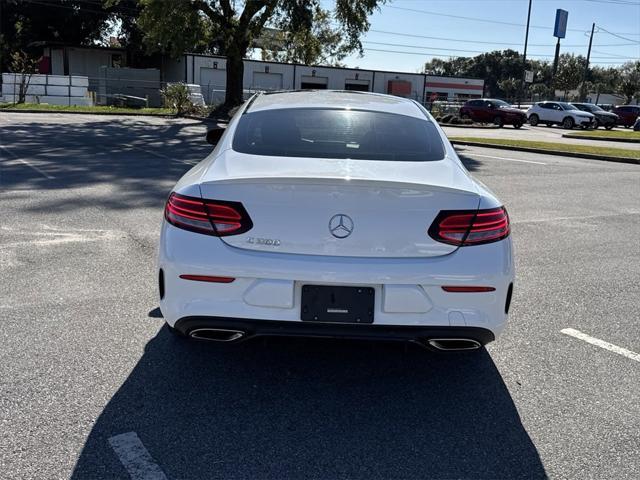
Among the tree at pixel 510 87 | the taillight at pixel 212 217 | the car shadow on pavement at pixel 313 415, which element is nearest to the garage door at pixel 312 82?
the car shadow on pavement at pixel 313 415

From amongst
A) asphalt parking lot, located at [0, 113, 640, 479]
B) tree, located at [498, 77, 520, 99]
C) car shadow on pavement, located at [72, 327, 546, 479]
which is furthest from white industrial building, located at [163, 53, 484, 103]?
tree, located at [498, 77, 520, 99]

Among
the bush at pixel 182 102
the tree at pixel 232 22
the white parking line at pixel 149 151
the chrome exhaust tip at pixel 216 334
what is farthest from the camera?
the bush at pixel 182 102

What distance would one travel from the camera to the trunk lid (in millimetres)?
2957

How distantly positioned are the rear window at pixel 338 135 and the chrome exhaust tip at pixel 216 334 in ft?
3.44

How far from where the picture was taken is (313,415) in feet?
10.1

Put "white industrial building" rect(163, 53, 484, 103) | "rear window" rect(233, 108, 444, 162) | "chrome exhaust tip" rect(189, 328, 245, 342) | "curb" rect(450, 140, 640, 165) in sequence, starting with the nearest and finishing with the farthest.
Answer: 1. "chrome exhaust tip" rect(189, 328, 245, 342)
2. "rear window" rect(233, 108, 444, 162)
3. "curb" rect(450, 140, 640, 165)
4. "white industrial building" rect(163, 53, 484, 103)

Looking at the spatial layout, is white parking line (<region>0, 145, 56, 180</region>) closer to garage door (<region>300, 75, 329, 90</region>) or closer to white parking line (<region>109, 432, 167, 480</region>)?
white parking line (<region>109, 432, 167, 480</region>)

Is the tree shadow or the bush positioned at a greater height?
the bush

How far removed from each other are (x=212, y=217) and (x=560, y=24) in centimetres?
5349

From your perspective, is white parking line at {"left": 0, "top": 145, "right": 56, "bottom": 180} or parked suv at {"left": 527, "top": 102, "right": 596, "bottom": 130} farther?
parked suv at {"left": 527, "top": 102, "right": 596, "bottom": 130}

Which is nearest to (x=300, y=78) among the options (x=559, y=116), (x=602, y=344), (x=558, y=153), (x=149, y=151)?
(x=559, y=116)

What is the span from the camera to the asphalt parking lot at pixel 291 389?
2.69 m

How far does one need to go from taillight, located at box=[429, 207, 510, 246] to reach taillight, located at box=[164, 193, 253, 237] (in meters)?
0.93

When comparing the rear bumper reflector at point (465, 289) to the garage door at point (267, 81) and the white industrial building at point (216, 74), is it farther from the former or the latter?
the garage door at point (267, 81)
